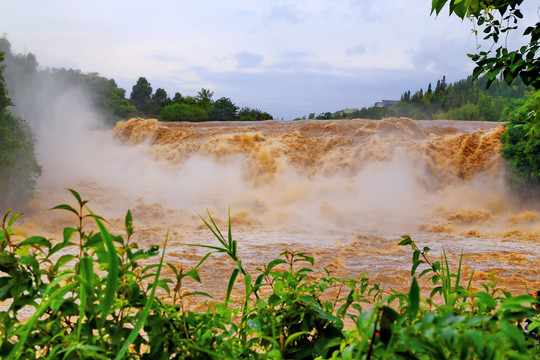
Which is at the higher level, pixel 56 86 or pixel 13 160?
pixel 56 86

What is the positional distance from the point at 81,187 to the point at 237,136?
9.56 ft

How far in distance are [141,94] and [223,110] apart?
7.30 ft

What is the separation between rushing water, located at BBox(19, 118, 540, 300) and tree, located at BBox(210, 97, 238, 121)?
2.71 metres

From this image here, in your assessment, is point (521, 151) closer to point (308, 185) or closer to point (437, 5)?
point (308, 185)

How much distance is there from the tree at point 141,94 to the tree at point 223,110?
5.87 ft

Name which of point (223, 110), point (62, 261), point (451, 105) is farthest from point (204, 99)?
point (62, 261)

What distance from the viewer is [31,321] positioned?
537 mm

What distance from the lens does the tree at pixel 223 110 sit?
1303cm

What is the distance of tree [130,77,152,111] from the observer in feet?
42.4

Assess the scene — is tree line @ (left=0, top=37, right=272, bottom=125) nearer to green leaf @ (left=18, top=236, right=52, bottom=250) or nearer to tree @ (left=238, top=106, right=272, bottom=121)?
tree @ (left=238, top=106, right=272, bottom=121)

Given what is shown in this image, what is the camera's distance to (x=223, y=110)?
13219 mm

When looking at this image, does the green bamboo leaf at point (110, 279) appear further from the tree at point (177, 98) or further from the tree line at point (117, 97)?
the tree at point (177, 98)

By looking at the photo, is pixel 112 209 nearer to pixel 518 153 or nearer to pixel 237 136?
pixel 237 136

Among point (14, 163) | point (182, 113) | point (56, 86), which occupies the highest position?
point (56, 86)
